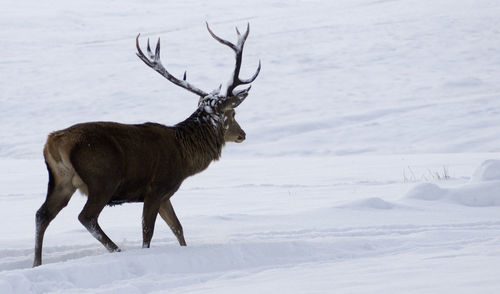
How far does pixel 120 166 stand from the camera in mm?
6289

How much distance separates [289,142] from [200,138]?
1265 centimetres

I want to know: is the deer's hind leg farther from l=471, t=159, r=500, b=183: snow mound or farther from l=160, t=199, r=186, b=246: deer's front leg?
l=471, t=159, r=500, b=183: snow mound

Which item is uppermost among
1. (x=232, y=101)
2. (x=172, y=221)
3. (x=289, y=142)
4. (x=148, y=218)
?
(x=232, y=101)

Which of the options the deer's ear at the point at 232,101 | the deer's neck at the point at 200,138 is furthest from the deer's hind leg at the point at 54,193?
the deer's ear at the point at 232,101

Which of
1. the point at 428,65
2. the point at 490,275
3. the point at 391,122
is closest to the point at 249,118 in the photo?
the point at 391,122

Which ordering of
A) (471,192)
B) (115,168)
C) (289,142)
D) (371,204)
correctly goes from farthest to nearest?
(289,142)
(471,192)
(371,204)
(115,168)

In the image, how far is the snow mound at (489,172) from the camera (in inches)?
368

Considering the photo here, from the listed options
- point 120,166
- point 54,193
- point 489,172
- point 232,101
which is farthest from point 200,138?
point 489,172

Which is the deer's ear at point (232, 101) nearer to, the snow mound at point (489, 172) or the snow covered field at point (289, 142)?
the snow covered field at point (289, 142)

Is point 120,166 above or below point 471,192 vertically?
above

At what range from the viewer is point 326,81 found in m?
25.8

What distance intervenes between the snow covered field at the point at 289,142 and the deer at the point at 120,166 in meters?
0.36

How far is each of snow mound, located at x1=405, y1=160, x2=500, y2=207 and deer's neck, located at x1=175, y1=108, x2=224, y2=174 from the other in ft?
8.63

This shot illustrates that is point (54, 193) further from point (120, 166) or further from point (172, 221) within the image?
point (172, 221)
